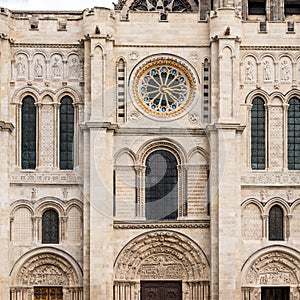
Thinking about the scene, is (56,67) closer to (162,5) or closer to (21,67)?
(21,67)

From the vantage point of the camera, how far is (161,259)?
43.9m

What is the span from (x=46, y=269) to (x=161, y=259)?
180 inches

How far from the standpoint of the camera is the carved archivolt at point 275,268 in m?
43.7

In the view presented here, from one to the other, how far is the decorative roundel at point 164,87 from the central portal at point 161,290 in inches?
266

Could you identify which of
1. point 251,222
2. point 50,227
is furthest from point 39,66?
point 251,222

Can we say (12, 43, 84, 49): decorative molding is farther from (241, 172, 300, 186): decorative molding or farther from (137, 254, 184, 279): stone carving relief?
(137, 254, 184, 279): stone carving relief

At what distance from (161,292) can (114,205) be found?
3.94 meters

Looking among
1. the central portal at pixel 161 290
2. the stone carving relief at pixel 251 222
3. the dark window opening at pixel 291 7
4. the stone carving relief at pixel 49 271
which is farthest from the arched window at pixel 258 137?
the dark window opening at pixel 291 7

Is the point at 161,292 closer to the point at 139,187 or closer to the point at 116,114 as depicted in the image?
the point at 139,187

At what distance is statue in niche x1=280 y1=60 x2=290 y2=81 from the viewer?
44.6 m

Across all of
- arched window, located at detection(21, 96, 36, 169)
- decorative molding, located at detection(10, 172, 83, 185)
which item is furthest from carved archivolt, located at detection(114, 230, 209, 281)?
arched window, located at detection(21, 96, 36, 169)

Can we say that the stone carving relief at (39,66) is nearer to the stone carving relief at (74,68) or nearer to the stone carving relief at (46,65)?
the stone carving relief at (46,65)

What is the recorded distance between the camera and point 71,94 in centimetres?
4419

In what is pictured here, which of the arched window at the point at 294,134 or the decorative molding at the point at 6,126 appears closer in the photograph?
the decorative molding at the point at 6,126
